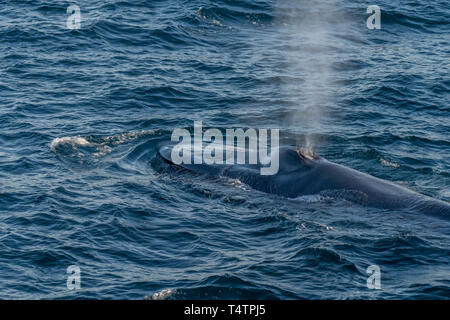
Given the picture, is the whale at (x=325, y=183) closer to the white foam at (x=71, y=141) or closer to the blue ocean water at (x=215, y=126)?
the blue ocean water at (x=215, y=126)

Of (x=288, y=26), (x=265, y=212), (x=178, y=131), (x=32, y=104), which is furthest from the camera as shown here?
(x=288, y=26)

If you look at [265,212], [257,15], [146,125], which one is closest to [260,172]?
[265,212]

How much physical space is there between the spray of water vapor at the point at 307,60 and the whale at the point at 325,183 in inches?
132

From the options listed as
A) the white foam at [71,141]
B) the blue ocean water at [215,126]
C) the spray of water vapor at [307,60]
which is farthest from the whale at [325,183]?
the white foam at [71,141]

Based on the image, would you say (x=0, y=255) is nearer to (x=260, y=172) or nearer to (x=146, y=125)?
(x=260, y=172)

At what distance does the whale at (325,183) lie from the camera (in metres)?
22.0

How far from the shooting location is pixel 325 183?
2308 cm

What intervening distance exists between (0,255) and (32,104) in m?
13.9

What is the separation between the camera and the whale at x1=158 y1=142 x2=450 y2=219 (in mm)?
21994

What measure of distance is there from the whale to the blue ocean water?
405mm

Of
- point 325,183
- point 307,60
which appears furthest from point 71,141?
point 307,60

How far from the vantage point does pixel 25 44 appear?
133 feet

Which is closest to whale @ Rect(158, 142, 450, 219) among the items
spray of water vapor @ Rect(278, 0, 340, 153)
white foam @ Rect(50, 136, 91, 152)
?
spray of water vapor @ Rect(278, 0, 340, 153)

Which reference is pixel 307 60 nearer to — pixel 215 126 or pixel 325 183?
pixel 215 126
